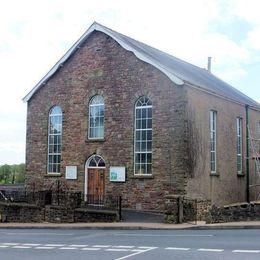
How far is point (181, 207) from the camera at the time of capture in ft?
75.3

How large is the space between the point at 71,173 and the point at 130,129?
450 centimetres

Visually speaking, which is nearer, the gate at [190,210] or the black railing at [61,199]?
the gate at [190,210]

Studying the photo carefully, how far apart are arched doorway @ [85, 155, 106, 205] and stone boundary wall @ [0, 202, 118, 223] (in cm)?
340

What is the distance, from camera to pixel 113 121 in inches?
1155

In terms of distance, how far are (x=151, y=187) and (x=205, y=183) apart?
3076 millimetres

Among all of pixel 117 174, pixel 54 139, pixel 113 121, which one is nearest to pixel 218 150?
pixel 117 174

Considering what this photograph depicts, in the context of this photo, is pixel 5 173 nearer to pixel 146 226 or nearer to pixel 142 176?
pixel 142 176

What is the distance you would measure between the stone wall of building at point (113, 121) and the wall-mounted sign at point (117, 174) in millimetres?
248

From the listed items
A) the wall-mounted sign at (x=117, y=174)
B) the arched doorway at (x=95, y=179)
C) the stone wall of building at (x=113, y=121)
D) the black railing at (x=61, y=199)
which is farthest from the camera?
the arched doorway at (x=95, y=179)

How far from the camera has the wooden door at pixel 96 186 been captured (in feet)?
A: 95.5

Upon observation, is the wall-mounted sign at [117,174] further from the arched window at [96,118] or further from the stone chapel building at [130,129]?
the arched window at [96,118]

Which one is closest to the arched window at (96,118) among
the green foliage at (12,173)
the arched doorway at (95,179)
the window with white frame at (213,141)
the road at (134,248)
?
the arched doorway at (95,179)

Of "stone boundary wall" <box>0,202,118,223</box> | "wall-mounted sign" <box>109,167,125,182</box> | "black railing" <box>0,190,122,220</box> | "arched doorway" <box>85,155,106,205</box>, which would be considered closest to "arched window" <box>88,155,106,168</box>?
"arched doorway" <box>85,155,106,205</box>

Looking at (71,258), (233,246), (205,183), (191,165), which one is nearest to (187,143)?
(191,165)
